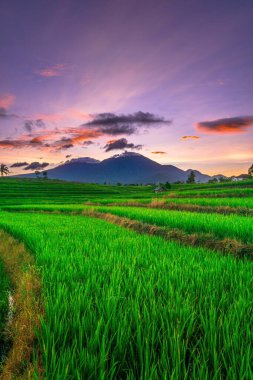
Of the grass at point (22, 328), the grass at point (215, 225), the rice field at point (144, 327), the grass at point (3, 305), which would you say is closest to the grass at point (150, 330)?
the rice field at point (144, 327)

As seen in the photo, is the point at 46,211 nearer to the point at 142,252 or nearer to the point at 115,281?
the point at 142,252

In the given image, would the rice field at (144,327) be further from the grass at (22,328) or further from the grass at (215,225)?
the grass at (215,225)

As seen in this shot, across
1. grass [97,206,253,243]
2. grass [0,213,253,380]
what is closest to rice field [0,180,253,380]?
grass [0,213,253,380]

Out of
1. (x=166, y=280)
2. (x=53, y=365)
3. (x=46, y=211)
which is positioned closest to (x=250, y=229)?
(x=166, y=280)

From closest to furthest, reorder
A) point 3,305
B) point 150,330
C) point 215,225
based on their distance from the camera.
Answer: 1. point 150,330
2. point 3,305
3. point 215,225

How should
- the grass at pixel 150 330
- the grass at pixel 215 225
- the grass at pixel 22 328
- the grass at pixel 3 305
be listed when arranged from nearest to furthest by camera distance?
the grass at pixel 150 330
the grass at pixel 22 328
the grass at pixel 3 305
the grass at pixel 215 225

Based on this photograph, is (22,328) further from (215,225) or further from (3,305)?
(215,225)

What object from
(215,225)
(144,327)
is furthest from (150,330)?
(215,225)

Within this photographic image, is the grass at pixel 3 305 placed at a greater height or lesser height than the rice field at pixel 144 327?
lesser

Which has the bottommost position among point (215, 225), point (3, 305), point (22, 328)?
point (3, 305)

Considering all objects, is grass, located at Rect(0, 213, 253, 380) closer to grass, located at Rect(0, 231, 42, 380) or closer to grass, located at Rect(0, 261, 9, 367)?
grass, located at Rect(0, 231, 42, 380)

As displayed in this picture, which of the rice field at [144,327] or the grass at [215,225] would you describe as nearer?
the rice field at [144,327]

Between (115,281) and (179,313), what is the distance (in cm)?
109

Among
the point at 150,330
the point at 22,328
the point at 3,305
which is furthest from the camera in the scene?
the point at 3,305
